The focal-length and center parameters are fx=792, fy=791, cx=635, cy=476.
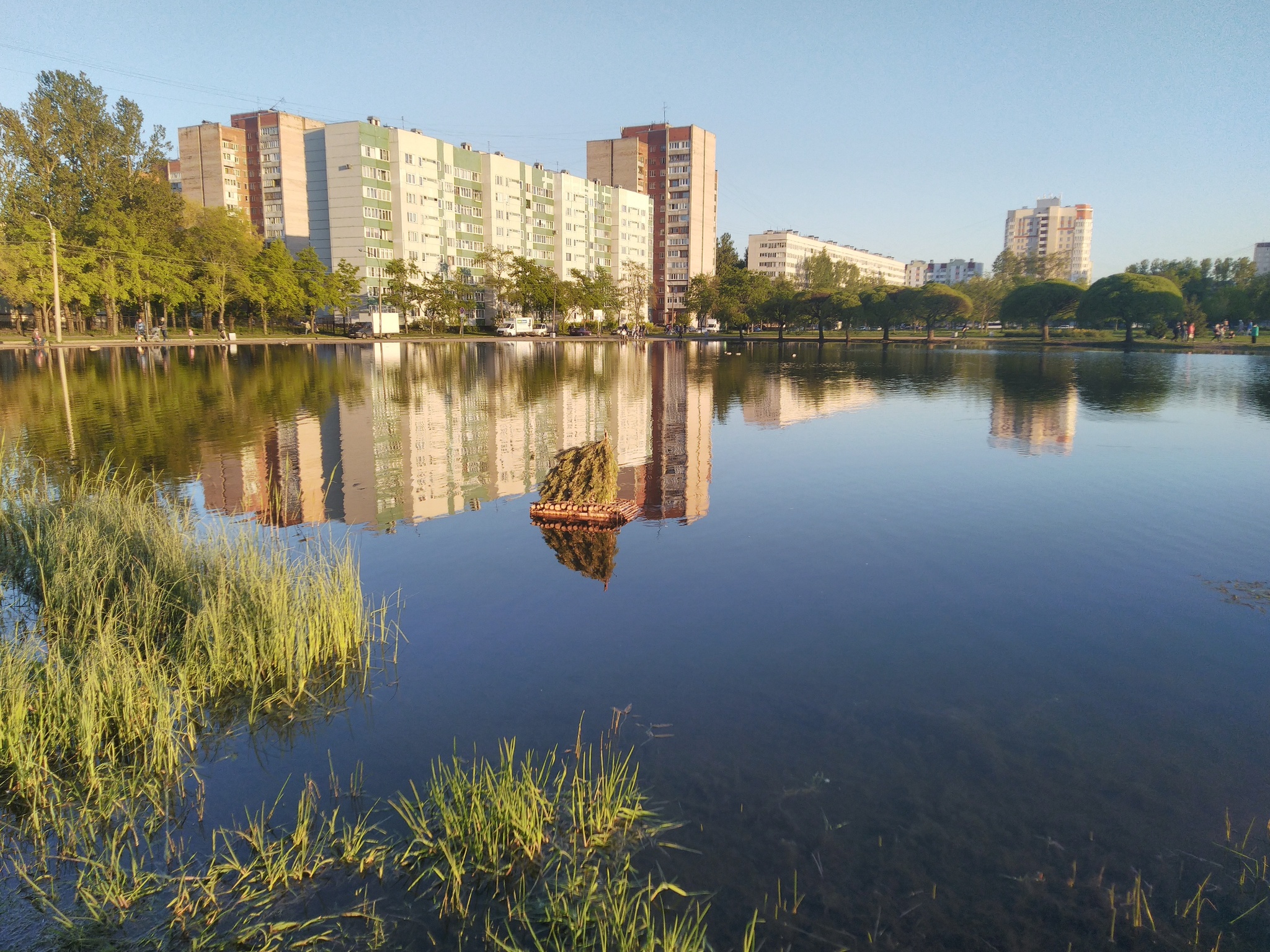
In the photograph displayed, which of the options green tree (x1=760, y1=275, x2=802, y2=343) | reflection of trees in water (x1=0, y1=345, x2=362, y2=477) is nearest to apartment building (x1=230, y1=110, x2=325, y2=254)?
green tree (x1=760, y1=275, x2=802, y2=343)

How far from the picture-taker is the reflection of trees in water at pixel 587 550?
1241 cm

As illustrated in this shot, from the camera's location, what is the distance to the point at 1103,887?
5.62m

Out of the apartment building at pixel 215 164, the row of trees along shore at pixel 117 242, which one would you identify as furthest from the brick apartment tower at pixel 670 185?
the row of trees along shore at pixel 117 242

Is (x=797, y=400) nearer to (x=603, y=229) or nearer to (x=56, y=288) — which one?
(x=56, y=288)

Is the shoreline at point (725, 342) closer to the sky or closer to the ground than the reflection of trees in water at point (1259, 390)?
closer to the sky

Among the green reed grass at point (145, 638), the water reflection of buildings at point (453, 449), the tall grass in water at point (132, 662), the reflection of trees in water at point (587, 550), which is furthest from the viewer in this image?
the water reflection of buildings at point (453, 449)

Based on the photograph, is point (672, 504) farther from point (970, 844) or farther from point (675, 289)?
point (675, 289)

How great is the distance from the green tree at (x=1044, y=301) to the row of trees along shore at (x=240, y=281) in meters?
0.19

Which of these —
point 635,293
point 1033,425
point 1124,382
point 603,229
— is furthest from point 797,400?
point 603,229

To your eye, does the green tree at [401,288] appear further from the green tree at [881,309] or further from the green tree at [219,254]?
the green tree at [881,309]

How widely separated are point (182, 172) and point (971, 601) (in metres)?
161

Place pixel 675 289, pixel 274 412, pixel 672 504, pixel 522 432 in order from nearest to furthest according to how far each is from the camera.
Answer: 1. pixel 672 504
2. pixel 522 432
3. pixel 274 412
4. pixel 675 289

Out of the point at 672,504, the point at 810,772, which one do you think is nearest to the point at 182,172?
the point at 672,504

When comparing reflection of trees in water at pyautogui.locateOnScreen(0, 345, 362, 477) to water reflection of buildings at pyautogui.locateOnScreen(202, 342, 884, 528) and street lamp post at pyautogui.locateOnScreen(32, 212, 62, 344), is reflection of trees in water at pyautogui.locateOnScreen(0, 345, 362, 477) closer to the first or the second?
water reflection of buildings at pyautogui.locateOnScreen(202, 342, 884, 528)
